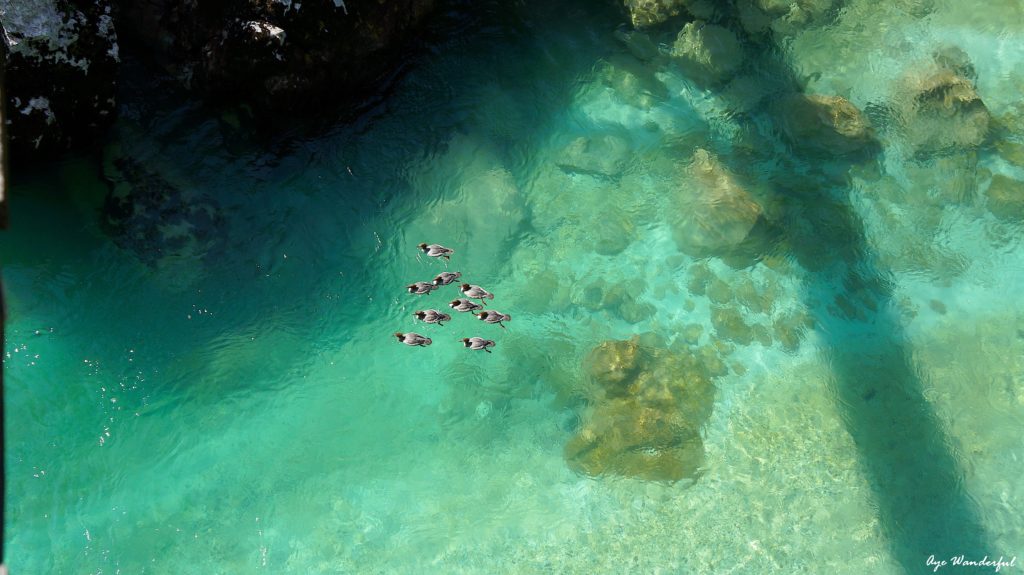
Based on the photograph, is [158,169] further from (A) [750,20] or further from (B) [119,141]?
(A) [750,20]

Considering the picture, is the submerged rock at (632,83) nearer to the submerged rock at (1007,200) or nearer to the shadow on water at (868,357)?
the shadow on water at (868,357)

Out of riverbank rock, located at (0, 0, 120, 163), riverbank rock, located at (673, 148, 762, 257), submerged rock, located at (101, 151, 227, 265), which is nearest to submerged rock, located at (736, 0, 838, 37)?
riverbank rock, located at (673, 148, 762, 257)

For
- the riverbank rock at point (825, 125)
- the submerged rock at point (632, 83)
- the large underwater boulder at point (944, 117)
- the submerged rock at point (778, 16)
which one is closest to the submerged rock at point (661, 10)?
the submerged rock at point (778, 16)

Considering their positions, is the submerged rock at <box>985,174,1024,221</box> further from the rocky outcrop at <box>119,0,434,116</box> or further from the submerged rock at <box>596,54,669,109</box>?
the rocky outcrop at <box>119,0,434,116</box>

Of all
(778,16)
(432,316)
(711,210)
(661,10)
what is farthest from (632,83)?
(432,316)

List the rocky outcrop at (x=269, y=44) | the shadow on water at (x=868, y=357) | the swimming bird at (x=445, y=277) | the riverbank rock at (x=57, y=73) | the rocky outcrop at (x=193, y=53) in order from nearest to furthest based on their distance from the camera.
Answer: the riverbank rock at (x=57, y=73) < the rocky outcrop at (x=193, y=53) < the swimming bird at (x=445, y=277) < the rocky outcrop at (x=269, y=44) < the shadow on water at (x=868, y=357)
